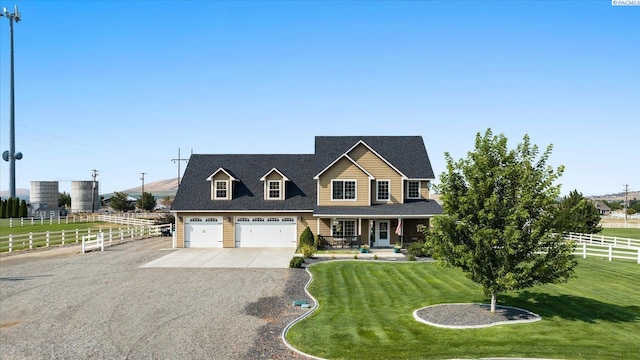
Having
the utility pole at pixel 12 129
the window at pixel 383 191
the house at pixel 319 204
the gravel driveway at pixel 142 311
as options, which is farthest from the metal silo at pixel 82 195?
the window at pixel 383 191

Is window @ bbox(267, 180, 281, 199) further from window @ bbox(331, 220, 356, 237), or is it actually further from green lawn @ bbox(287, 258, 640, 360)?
green lawn @ bbox(287, 258, 640, 360)

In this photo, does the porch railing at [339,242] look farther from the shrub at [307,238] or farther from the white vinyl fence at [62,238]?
the white vinyl fence at [62,238]

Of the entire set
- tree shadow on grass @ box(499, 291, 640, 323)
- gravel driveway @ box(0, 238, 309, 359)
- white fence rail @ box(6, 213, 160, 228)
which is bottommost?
gravel driveway @ box(0, 238, 309, 359)

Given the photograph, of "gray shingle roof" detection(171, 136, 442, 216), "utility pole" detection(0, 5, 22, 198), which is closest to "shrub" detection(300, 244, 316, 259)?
"gray shingle roof" detection(171, 136, 442, 216)

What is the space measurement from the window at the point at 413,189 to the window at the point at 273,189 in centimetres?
1071

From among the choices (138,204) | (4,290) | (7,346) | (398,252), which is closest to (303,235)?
(398,252)

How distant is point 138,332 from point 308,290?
8220 millimetres

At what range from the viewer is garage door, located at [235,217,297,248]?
3622 centimetres

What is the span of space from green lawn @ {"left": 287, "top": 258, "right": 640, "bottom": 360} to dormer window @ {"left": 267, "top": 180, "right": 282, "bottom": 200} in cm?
1388

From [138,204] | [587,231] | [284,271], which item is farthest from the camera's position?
[138,204]

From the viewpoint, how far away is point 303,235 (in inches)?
1347

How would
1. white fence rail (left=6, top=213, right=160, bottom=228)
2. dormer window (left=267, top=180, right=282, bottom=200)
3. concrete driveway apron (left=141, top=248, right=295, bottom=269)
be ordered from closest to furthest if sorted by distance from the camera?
concrete driveway apron (left=141, top=248, right=295, bottom=269)
dormer window (left=267, top=180, right=282, bottom=200)
white fence rail (left=6, top=213, right=160, bottom=228)

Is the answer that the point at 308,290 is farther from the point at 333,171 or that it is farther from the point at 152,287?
the point at 333,171

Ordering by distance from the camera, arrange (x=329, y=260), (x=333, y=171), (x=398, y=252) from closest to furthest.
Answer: (x=329, y=260) < (x=398, y=252) < (x=333, y=171)
